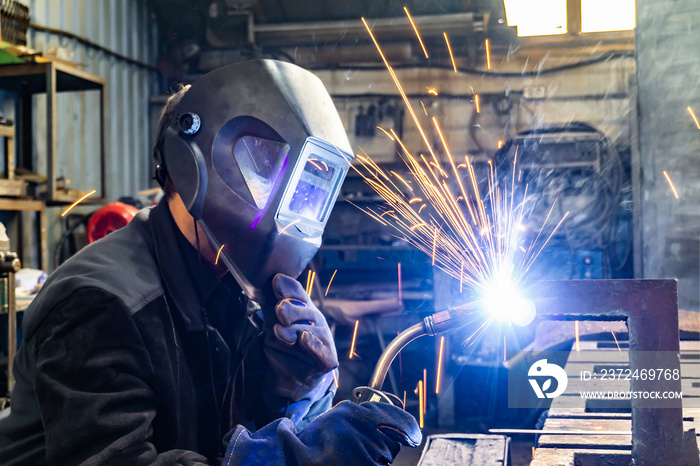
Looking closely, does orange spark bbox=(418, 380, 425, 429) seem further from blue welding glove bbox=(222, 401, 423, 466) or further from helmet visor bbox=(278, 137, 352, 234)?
blue welding glove bbox=(222, 401, 423, 466)

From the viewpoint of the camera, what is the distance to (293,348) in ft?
5.26

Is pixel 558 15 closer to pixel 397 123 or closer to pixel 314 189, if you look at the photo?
pixel 314 189

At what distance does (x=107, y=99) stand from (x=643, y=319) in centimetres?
544

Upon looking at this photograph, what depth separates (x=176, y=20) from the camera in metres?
6.55

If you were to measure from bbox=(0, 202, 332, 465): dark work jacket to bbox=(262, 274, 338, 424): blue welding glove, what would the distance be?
0.06m

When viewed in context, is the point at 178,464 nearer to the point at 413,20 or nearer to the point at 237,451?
the point at 237,451

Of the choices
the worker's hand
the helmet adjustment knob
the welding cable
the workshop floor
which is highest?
the welding cable

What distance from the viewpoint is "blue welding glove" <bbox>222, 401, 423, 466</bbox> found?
1166mm

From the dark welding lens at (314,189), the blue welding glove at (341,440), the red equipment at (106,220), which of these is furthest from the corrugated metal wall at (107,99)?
the blue welding glove at (341,440)

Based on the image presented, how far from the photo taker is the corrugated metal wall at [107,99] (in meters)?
4.89

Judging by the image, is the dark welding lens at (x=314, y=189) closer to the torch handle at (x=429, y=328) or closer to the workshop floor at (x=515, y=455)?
the torch handle at (x=429, y=328)

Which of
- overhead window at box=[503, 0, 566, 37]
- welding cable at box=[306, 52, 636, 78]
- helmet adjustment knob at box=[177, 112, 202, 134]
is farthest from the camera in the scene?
welding cable at box=[306, 52, 636, 78]

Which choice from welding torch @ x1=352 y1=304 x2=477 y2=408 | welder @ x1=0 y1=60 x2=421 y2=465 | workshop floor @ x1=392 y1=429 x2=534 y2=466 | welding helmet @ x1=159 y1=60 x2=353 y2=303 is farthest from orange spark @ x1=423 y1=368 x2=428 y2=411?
welding torch @ x1=352 y1=304 x2=477 y2=408

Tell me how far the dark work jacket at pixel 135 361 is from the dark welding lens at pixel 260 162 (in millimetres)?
230
